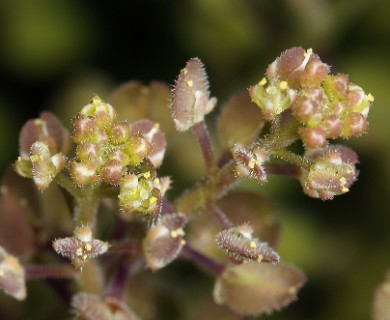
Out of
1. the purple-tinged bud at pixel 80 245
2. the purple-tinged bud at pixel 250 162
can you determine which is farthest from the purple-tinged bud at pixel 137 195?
the purple-tinged bud at pixel 250 162

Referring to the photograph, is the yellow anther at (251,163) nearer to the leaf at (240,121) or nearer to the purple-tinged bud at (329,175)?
the purple-tinged bud at (329,175)

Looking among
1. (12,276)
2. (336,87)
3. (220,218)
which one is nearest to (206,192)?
(220,218)

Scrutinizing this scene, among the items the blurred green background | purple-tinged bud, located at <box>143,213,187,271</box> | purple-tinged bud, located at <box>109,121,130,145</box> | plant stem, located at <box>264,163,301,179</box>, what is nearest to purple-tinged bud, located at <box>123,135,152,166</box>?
purple-tinged bud, located at <box>109,121,130,145</box>

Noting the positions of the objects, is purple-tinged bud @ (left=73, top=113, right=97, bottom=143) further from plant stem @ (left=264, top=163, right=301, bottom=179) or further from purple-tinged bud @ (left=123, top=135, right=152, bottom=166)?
plant stem @ (left=264, top=163, right=301, bottom=179)

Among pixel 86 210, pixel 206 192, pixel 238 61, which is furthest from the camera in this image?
pixel 238 61

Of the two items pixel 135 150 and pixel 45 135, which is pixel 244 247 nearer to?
pixel 135 150

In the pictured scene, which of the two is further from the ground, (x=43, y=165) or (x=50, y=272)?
(x=43, y=165)
